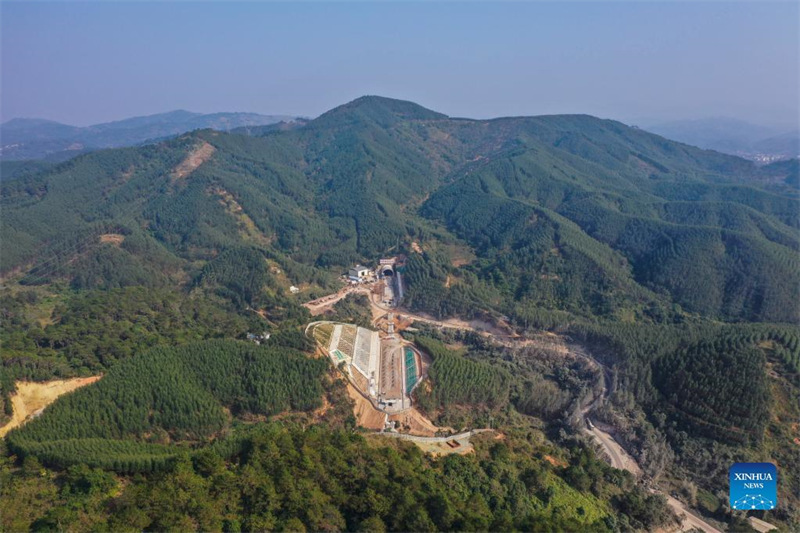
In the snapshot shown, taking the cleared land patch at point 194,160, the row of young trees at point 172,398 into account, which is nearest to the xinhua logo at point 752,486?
the row of young trees at point 172,398

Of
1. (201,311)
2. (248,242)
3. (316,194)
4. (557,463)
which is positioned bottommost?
(557,463)

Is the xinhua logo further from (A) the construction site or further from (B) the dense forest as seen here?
(A) the construction site

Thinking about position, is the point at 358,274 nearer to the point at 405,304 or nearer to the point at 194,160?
the point at 405,304

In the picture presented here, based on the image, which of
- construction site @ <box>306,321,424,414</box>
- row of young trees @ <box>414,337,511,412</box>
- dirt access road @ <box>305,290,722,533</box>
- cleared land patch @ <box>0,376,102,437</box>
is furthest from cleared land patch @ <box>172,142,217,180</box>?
row of young trees @ <box>414,337,511,412</box>

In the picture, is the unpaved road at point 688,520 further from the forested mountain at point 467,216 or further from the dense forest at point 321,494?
the forested mountain at point 467,216

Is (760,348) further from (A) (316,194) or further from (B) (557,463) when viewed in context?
(A) (316,194)

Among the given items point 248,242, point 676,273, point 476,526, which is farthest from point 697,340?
point 248,242

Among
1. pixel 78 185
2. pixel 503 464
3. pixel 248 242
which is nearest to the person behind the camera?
pixel 503 464
